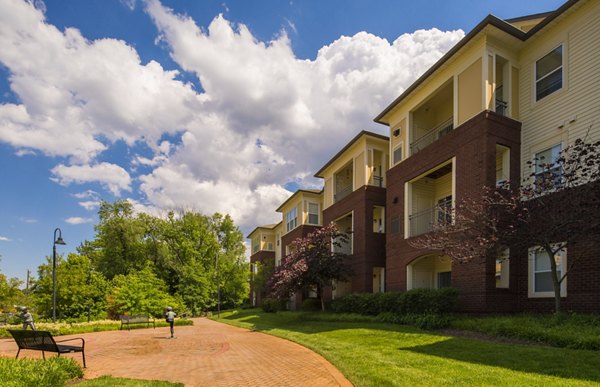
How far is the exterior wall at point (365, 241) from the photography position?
74.8 feet

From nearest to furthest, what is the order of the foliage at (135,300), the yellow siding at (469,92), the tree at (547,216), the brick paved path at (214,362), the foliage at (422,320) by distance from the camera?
1. the brick paved path at (214,362)
2. the tree at (547,216)
3. the foliage at (422,320)
4. the yellow siding at (469,92)
5. the foliage at (135,300)

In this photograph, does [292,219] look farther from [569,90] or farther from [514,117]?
[569,90]

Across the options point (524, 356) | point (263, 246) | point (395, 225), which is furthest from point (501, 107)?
point (263, 246)

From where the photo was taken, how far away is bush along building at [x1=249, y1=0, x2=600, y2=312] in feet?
41.5

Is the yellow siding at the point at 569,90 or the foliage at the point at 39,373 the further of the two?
the yellow siding at the point at 569,90

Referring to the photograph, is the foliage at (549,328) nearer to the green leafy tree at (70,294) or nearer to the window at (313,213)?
the window at (313,213)

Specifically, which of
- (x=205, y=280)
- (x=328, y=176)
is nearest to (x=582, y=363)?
(x=328, y=176)

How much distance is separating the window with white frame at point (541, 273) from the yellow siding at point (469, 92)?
5.82m

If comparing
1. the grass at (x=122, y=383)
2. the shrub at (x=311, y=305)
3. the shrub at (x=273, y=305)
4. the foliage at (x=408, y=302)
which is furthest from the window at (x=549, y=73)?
the shrub at (x=273, y=305)

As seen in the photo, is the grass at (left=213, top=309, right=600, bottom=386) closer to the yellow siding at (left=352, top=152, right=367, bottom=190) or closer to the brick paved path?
the brick paved path

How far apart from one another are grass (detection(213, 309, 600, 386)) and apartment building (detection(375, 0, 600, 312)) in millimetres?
4025

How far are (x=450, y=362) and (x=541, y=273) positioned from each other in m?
7.75

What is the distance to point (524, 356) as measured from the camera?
26.7 ft

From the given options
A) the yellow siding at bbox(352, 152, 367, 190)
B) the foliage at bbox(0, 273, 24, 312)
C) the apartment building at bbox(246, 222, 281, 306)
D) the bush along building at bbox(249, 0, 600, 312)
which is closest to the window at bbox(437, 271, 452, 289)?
the bush along building at bbox(249, 0, 600, 312)
